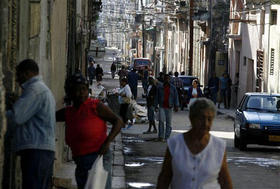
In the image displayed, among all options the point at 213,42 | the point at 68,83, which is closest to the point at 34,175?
the point at 68,83

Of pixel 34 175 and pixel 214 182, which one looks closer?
pixel 214 182

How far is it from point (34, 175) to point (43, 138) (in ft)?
1.13

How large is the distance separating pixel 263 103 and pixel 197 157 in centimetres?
1608

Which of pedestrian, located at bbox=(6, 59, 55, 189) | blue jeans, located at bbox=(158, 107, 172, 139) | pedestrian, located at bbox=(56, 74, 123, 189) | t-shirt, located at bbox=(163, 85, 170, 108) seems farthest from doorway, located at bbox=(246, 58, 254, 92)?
pedestrian, located at bbox=(6, 59, 55, 189)

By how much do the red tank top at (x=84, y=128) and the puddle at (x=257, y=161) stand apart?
9.51m

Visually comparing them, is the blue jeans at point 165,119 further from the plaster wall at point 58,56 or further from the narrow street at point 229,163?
the plaster wall at point 58,56

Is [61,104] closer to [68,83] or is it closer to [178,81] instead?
[68,83]

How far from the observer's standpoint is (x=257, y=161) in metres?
19.3

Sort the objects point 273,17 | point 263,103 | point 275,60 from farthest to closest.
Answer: point 273,17, point 275,60, point 263,103

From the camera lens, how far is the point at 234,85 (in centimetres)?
4866

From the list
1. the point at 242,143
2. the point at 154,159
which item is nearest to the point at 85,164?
the point at 154,159

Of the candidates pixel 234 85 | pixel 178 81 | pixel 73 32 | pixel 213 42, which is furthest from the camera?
pixel 213 42

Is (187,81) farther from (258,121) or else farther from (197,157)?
(197,157)

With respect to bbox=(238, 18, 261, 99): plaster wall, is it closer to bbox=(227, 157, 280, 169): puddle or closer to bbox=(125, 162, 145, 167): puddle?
bbox=(227, 157, 280, 169): puddle
